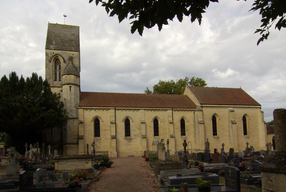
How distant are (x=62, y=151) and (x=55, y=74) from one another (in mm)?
11088

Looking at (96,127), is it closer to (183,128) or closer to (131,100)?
(131,100)

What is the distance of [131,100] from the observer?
30938 millimetres

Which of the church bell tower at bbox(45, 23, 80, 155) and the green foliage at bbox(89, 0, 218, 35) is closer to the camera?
the green foliage at bbox(89, 0, 218, 35)

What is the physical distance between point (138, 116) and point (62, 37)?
16.6 metres

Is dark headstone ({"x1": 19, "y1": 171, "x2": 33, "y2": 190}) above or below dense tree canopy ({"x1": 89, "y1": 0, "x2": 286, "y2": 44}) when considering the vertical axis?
below

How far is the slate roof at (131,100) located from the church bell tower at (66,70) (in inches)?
68.6

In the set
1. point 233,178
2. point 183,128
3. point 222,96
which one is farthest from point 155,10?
point 222,96

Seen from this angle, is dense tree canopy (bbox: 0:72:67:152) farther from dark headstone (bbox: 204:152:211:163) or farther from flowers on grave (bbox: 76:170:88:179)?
dark headstone (bbox: 204:152:211:163)

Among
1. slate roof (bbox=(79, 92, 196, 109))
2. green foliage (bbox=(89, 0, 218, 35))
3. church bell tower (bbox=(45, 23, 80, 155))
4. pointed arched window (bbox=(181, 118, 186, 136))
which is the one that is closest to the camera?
green foliage (bbox=(89, 0, 218, 35))

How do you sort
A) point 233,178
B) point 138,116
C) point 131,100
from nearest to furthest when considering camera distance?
point 233,178 < point 138,116 < point 131,100

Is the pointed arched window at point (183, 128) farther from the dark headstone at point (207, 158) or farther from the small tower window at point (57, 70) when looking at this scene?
the small tower window at point (57, 70)

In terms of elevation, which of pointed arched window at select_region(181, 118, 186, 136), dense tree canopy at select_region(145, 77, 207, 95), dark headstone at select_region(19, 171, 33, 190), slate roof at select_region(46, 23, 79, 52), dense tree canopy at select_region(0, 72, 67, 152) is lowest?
dark headstone at select_region(19, 171, 33, 190)

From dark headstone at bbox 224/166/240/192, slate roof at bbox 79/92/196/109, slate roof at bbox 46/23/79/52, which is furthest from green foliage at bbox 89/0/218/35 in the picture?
slate roof at bbox 46/23/79/52

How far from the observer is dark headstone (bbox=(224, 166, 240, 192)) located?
7.30 metres
